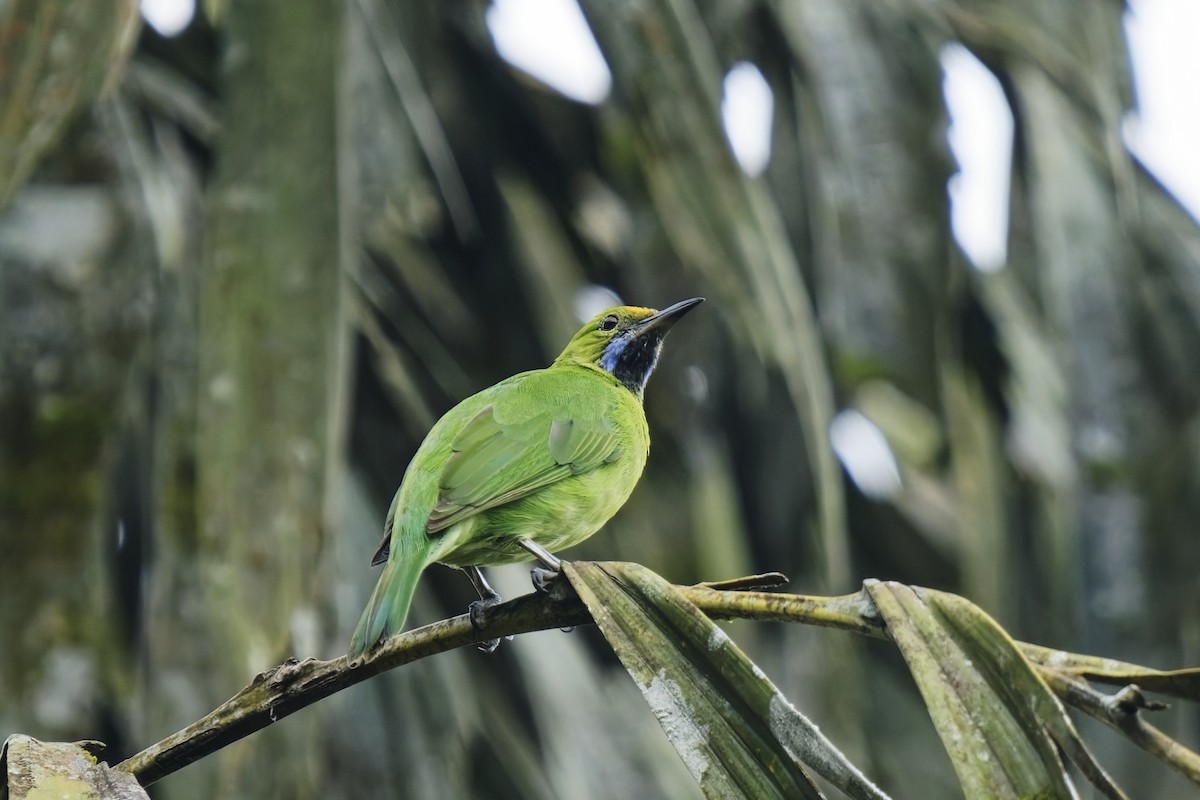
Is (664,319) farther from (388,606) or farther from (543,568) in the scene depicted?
(388,606)

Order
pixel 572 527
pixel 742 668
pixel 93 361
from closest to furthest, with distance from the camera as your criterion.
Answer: pixel 742 668, pixel 572 527, pixel 93 361

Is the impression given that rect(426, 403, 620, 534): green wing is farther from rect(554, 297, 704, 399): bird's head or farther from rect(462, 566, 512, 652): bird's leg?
rect(554, 297, 704, 399): bird's head

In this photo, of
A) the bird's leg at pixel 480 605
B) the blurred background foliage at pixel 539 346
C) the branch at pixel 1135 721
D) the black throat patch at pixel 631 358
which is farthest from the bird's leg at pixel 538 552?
the black throat patch at pixel 631 358

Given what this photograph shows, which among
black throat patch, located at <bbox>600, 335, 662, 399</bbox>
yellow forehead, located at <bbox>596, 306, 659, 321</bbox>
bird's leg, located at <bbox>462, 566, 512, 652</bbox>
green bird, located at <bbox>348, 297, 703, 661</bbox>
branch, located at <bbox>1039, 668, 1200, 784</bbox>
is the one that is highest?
yellow forehead, located at <bbox>596, 306, 659, 321</bbox>

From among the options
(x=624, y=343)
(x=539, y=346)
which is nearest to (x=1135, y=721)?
(x=624, y=343)

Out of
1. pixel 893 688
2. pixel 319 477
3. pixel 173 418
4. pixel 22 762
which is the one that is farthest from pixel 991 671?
pixel 893 688

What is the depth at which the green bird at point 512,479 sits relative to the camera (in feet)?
10.3

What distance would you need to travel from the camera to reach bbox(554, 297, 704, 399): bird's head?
458 centimetres

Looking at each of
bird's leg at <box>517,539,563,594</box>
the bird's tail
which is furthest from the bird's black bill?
the bird's tail

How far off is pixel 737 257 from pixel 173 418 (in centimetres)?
164

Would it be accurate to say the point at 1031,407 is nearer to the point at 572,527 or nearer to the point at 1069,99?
the point at 1069,99

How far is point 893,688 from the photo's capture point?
22.8 ft

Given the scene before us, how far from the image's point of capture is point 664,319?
451cm

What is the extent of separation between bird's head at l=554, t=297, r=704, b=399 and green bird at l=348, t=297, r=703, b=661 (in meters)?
0.70
